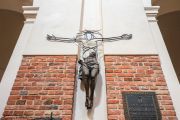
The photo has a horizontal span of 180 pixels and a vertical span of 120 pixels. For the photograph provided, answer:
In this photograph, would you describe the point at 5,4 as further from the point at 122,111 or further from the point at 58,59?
the point at 122,111

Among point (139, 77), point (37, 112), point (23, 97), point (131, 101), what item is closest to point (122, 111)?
point (131, 101)

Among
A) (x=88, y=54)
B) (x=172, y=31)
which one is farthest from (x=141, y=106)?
(x=172, y=31)

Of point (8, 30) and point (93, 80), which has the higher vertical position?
point (8, 30)

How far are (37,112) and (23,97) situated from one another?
0.32 meters

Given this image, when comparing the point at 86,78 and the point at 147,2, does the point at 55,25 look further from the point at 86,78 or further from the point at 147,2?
the point at 147,2

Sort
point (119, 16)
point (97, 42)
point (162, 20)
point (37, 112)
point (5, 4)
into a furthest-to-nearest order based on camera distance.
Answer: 1. point (162, 20)
2. point (5, 4)
3. point (119, 16)
4. point (97, 42)
5. point (37, 112)

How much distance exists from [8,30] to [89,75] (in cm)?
393

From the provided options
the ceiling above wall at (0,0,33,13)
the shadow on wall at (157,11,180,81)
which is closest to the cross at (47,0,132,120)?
the ceiling above wall at (0,0,33,13)

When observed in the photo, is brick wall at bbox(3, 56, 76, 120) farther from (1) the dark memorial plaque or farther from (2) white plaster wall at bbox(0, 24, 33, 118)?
(1) the dark memorial plaque

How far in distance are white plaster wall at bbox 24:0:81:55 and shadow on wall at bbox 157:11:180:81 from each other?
8.63 feet

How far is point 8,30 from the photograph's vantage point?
262 inches

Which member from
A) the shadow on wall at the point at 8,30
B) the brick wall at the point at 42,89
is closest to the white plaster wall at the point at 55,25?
the brick wall at the point at 42,89

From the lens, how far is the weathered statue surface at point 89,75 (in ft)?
11.0

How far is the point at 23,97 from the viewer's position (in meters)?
3.45
